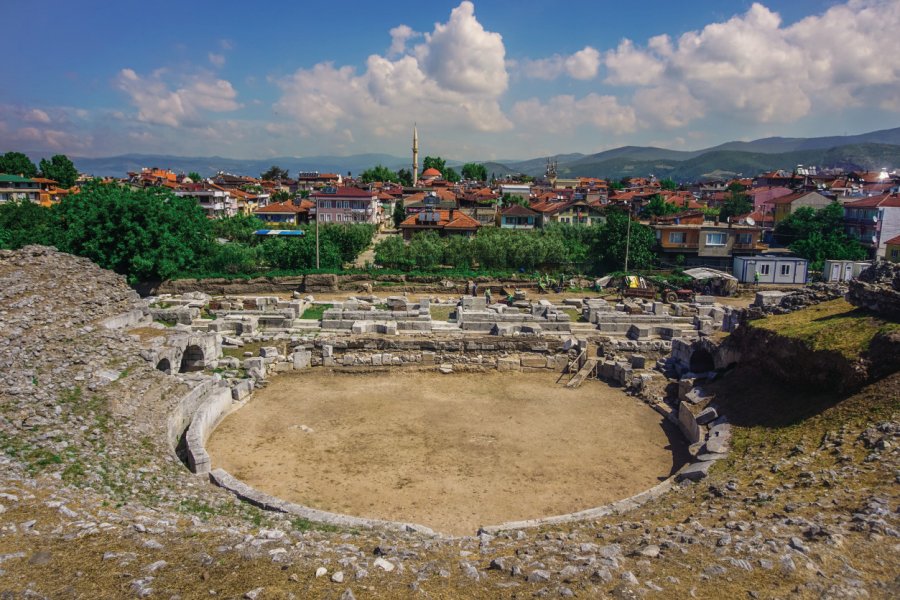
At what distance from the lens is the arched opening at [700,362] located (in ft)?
67.8

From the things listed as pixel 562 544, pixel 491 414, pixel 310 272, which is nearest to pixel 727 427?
pixel 491 414

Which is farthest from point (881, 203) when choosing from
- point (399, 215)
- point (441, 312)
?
point (399, 215)

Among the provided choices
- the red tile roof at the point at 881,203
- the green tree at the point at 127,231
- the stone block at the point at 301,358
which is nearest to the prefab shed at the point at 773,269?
the red tile roof at the point at 881,203

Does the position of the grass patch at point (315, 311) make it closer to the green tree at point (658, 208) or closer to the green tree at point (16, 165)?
the green tree at point (658, 208)

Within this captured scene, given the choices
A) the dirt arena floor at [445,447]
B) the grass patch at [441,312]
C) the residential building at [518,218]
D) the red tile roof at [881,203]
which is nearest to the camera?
the dirt arena floor at [445,447]

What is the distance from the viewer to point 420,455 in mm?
15133

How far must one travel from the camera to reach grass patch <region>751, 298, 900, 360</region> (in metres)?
14.0

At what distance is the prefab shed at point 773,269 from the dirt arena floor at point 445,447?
22.9 m

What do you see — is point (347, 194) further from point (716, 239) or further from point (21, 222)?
point (716, 239)

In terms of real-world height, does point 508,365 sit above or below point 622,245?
below

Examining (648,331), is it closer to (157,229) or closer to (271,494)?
(271,494)

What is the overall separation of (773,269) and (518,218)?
1022 inches

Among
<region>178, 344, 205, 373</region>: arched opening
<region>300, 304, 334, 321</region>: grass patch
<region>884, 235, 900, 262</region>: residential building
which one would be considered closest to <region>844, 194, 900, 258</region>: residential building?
<region>884, 235, 900, 262</region>: residential building

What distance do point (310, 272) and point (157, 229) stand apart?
29.5 ft
